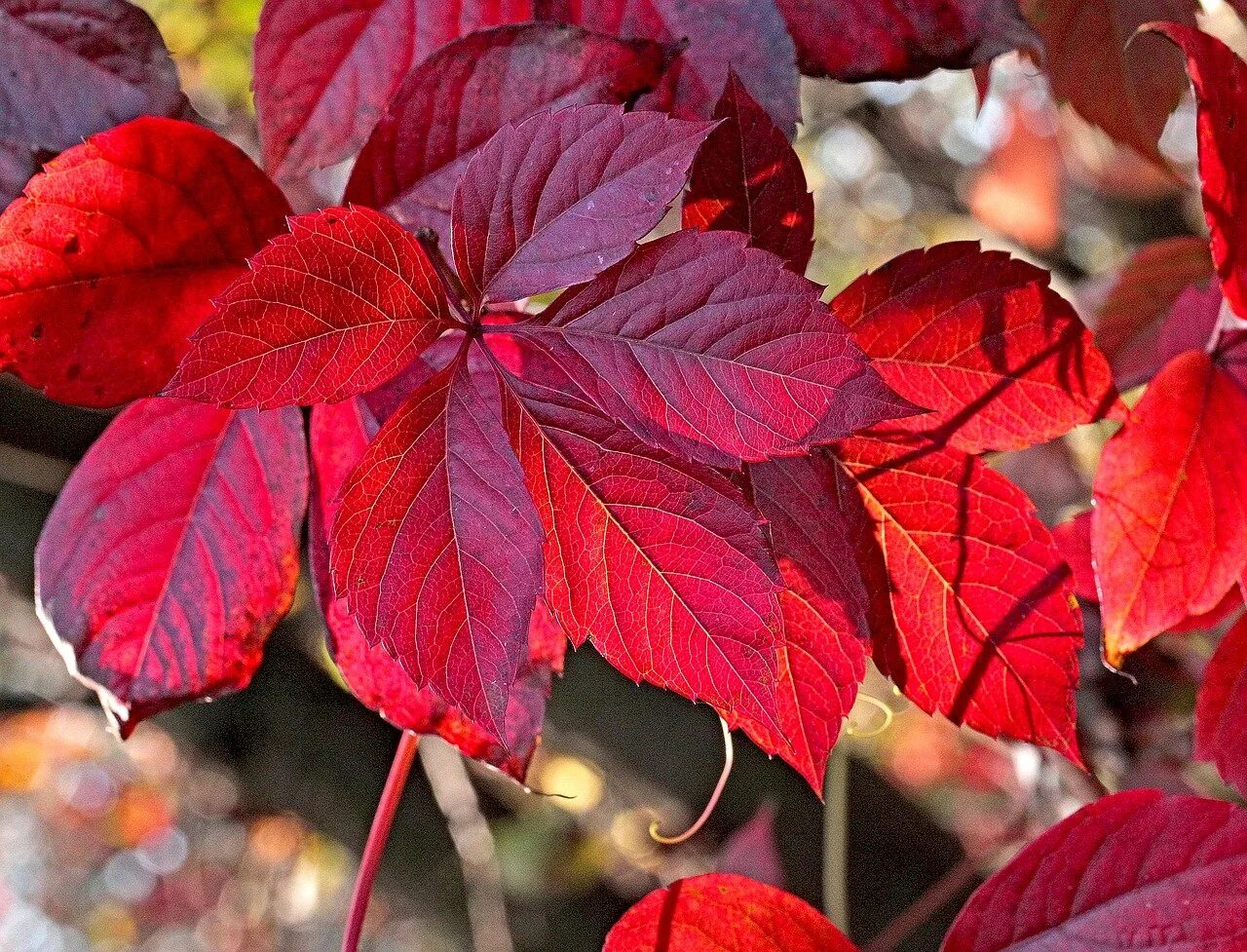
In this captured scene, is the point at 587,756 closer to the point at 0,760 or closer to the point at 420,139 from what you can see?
the point at 420,139

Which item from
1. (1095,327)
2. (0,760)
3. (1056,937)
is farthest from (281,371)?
(0,760)

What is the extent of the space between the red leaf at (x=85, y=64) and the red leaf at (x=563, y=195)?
0.21 metres

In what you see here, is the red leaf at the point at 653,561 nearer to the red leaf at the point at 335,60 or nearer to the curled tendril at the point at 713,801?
the curled tendril at the point at 713,801

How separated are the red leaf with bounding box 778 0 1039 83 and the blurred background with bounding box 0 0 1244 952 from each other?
0.08 metres

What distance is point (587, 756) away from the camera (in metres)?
1.21

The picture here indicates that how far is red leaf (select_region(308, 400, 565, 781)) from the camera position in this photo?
43cm

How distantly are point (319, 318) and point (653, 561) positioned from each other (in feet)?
0.44

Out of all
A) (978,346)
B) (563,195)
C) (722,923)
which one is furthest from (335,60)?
(722,923)

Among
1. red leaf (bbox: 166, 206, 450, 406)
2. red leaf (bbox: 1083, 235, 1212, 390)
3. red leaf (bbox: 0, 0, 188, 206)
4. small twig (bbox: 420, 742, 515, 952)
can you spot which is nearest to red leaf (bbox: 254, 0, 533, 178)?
red leaf (bbox: 0, 0, 188, 206)

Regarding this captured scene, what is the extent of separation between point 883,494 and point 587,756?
88 cm

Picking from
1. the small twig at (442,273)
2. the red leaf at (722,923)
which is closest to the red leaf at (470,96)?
the small twig at (442,273)

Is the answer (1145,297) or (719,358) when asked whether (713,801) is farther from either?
(1145,297)

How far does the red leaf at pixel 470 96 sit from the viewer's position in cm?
39

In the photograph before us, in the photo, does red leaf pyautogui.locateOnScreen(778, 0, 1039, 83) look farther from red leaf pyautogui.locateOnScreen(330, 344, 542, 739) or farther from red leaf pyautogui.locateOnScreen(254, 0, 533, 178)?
red leaf pyautogui.locateOnScreen(330, 344, 542, 739)
